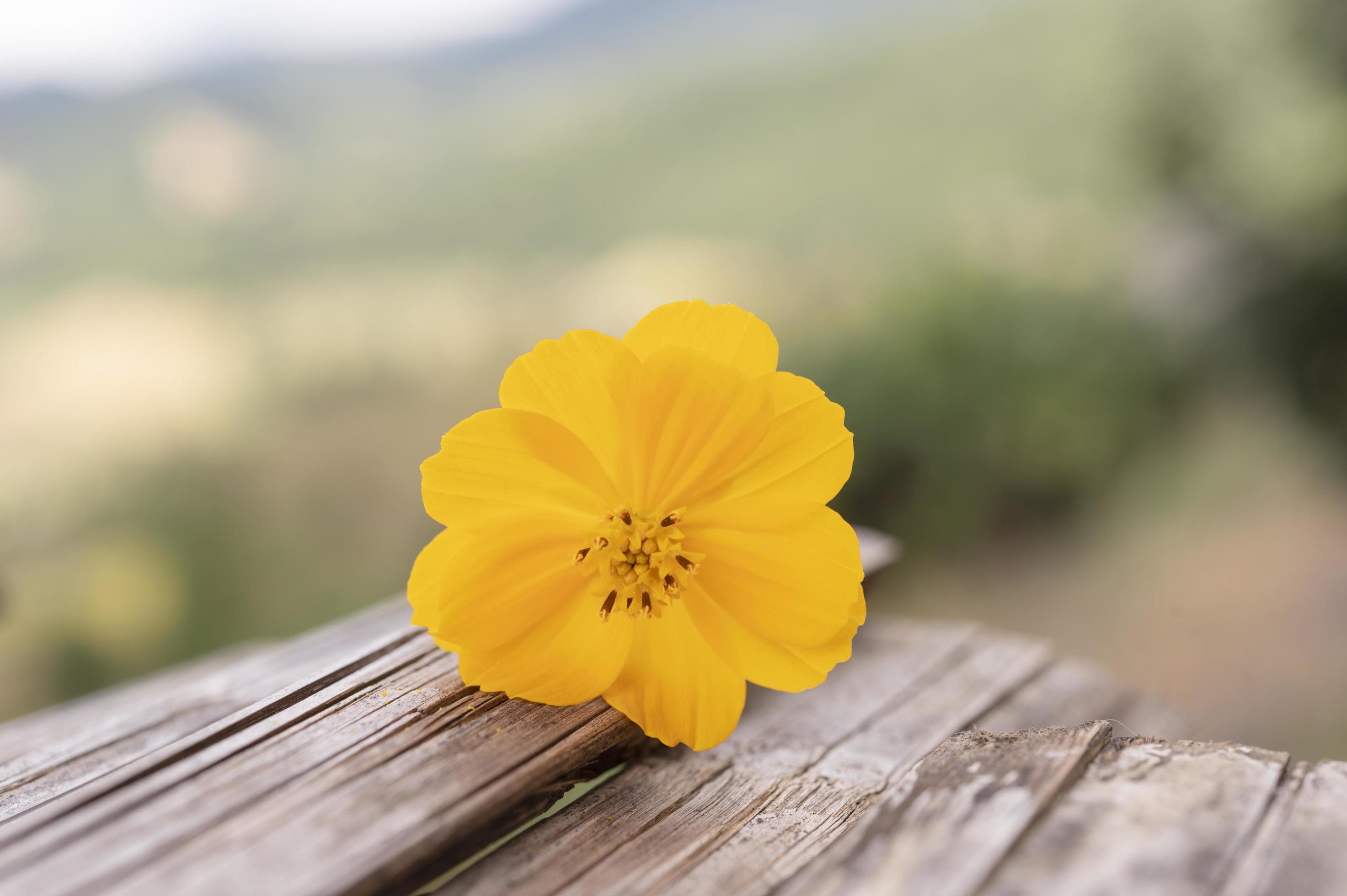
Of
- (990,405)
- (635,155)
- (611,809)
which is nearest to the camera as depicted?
(611,809)

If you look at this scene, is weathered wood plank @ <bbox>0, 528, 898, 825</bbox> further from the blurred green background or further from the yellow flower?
the blurred green background

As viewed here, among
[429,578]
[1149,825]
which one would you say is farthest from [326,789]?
[1149,825]

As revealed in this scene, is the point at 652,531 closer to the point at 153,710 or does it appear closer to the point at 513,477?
the point at 513,477

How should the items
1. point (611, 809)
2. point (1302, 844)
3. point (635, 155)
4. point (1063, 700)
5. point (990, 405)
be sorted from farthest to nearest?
1. point (635, 155)
2. point (990, 405)
3. point (1063, 700)
4. point (611, 809)
5. point (1302, 844)

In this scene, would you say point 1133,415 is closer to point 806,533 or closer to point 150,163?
point 806,533

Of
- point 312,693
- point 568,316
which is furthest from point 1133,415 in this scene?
point 312,693

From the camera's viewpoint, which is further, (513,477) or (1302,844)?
(513,477)

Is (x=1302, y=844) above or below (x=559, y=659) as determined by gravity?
below

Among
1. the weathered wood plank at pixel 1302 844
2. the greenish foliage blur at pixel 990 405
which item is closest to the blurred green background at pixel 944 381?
the greenish foliage blur at pixel 990 405
